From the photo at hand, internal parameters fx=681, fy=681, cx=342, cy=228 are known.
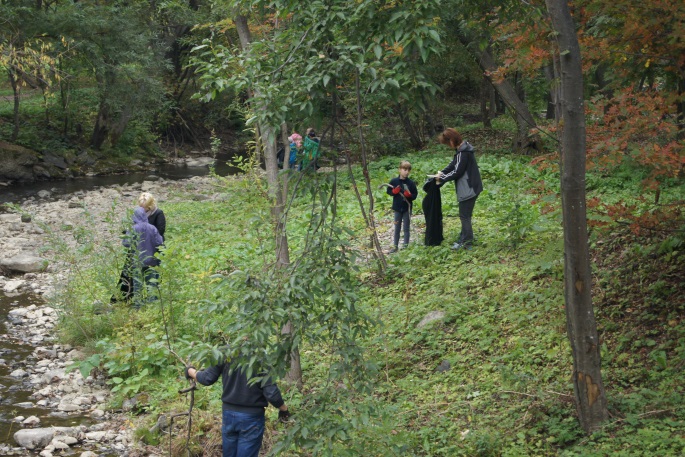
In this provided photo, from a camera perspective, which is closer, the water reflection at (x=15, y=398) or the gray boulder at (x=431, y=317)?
the water reflection at (x=15, y=398)

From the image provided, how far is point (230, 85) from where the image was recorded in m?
4.51

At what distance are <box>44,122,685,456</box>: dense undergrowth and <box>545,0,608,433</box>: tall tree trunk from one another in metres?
0.23

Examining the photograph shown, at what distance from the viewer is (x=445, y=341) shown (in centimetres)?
767

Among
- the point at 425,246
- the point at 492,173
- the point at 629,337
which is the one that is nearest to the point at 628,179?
the point at 492,173

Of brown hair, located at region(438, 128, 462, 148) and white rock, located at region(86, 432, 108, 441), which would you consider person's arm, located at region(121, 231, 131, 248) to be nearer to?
white rock, located at region(86, 432, 108, 441)

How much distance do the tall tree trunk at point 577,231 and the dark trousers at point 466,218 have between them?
495cm

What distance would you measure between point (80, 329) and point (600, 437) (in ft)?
23.2

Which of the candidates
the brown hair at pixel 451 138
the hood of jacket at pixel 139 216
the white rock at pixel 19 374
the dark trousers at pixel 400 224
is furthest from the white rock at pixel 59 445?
the brown hair at pixel 451 138

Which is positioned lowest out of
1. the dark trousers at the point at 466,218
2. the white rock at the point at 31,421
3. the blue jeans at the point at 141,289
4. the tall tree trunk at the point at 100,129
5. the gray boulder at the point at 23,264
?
the white rock at the point at 31,421

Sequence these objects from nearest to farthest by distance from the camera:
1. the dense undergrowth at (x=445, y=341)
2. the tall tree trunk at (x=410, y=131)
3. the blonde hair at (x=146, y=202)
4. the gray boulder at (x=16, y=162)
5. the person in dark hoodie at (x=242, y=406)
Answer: the dense undergrowth at (x=445, y=341) → the person in dark hoodie at (x=242, y=406) → the blonde hair at (x=146, y=202) → the tall tree trunk at (x=410, y=131) → the gray boulder at (x=16, y=162)

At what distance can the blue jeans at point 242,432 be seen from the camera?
Answer: 5.38 m

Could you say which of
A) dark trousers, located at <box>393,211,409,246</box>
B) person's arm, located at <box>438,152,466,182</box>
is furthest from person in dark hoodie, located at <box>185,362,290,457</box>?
dark trousers, located at <box>393,211,409,246</box>

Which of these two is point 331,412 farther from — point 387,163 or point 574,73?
point 387,163

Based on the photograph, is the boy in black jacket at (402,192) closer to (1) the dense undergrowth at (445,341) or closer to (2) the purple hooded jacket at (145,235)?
(1) the dense undergrowth at (445,341)
